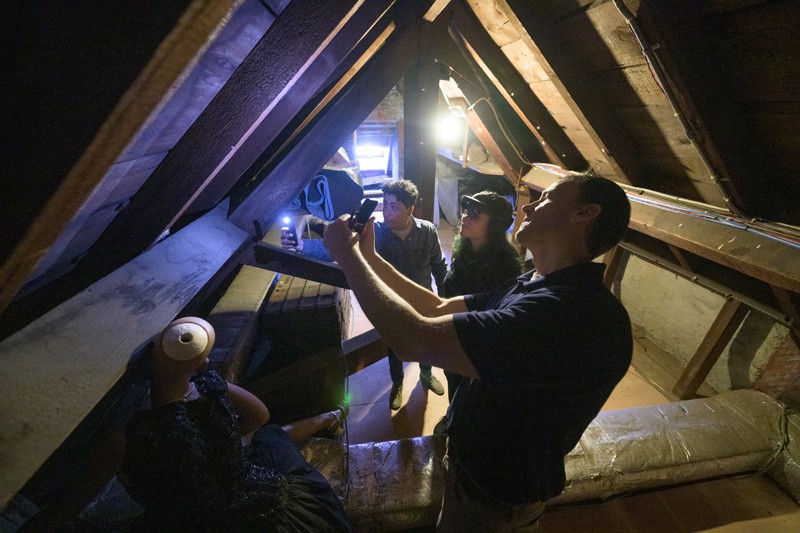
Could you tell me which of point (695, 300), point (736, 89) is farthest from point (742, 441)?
point (736, 89)

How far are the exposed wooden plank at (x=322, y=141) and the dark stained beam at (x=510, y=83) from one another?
0.51 m

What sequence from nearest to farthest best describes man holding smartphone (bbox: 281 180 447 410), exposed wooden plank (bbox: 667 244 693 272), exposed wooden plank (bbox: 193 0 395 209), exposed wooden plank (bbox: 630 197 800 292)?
exposed wooden plank (bbox: 193 0 395 209)
exposed wooden plank (bbox: 630 197 800 292)
man holding smartphone (bbox: 281 180 447 410)
exposed wooden plank (bbox: 667 244 693 272)

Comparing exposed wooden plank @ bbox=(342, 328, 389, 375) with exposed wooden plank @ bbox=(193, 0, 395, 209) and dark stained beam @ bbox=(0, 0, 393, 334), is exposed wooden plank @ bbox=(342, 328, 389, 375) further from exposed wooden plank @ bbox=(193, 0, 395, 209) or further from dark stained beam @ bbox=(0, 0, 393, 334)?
dark stained beam @ bbox=(0, 0, 393, 334)

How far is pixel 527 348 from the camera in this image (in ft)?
3.25

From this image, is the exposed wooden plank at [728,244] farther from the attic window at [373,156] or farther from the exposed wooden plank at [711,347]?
the attic window at [373,156]

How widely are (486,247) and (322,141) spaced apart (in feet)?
5.37

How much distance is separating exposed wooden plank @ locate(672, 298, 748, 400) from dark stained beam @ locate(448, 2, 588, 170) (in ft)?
6.67

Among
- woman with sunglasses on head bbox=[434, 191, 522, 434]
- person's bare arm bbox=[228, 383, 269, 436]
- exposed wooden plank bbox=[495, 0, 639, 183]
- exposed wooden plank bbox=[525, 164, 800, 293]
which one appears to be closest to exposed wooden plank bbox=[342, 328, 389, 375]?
woman with sunglasses on head bbox=[434, 191, 522, 434]

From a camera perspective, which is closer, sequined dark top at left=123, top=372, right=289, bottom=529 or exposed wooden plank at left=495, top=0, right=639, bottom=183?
sequined dark top at left=123, top=372, right=289, bottom=529

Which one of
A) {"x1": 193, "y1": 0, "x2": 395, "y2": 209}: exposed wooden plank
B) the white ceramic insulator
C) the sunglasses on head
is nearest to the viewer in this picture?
the white ceramic insulator

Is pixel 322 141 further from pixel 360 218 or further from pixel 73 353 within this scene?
pixel 73 353

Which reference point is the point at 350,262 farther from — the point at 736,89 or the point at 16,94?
the point at 736,89

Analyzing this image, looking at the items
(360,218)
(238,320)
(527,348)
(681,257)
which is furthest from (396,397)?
(681,257)

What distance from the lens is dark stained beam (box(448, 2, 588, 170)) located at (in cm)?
286
